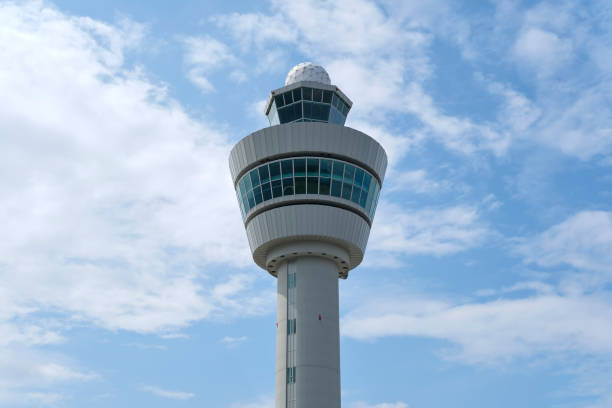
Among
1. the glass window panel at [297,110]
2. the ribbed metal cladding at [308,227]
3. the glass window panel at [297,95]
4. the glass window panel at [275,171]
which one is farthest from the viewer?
the glass window panel at [297,95]

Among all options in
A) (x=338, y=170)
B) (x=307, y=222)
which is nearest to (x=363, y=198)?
(x=338, y=170)

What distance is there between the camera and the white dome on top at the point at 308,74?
59906mm

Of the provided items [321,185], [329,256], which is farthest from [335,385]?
[321,185]

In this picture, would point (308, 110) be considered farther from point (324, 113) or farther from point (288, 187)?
point (288, 187)

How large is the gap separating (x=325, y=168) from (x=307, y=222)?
475 centimetres

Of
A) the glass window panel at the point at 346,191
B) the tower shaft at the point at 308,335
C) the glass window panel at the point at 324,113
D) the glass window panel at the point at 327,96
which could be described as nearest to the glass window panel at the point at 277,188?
the glass window panel at the point at 346,191

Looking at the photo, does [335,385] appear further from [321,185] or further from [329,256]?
[321,185]

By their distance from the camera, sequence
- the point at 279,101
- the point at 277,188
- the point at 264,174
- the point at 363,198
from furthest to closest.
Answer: the point at 279,101, the point at 363,198, the point at 264,174, the point at 277,188

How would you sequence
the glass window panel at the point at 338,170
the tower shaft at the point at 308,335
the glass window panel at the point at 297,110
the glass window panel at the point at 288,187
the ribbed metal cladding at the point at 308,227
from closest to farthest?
the tower shaft at the point at 308,335
the ribbed metal cladding at the point at 308,227
the glass window panel at the point at 288,187
the glass window panel at the point at 338,170
the glass window panel at the point at 297,110

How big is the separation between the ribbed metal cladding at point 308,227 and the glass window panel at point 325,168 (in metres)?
2.76

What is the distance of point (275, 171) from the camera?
171 feet

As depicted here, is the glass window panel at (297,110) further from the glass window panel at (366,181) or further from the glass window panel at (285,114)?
the glass window panel at (366,181)

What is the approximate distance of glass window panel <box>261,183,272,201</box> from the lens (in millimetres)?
52156

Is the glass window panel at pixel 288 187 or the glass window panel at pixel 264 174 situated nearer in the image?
the glass window panel at pixel 288 187
